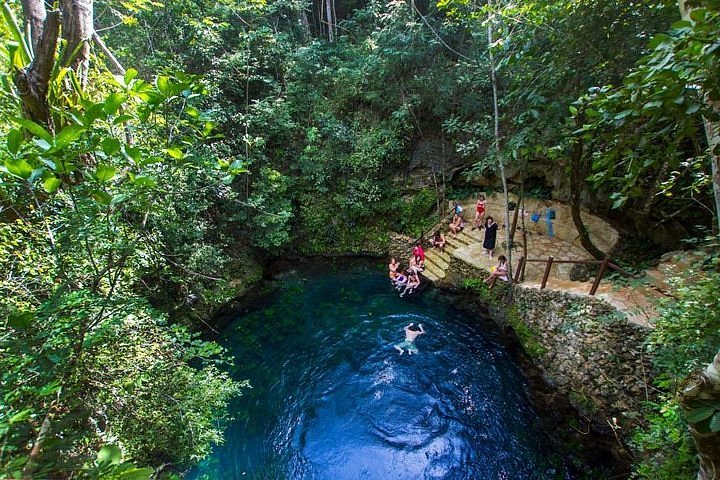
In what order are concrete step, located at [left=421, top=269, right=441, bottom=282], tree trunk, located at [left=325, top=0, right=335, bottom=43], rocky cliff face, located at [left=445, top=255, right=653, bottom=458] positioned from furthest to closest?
tree trunk, located at [left=325, top=0, right=335, bottom=43] → concrete step, located at [left=421, top=269, right=441, bottom=282] → rocky cliff face, located at [left=445, top=255, right=653, bottom=458]

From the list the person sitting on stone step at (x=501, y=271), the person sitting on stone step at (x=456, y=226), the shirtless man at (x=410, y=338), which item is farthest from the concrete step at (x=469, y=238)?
the shirtless man at (x=410, y=338)

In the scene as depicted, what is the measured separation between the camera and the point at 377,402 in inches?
237

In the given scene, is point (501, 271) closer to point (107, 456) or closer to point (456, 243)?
point (456, 243)

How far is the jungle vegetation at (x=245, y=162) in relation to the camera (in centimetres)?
174

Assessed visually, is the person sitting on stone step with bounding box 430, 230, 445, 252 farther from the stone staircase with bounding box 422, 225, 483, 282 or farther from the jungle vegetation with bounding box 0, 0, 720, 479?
the jungle vegetation with bounding box 0, 0, 720, 479

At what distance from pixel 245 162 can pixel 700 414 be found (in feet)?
12.2

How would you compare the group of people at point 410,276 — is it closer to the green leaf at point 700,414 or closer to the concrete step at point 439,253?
the concrete step at point 439,253

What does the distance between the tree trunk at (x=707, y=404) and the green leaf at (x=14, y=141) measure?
11.4ft

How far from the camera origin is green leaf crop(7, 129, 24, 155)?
129cm

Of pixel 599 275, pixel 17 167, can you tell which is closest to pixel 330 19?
pixel 599 275

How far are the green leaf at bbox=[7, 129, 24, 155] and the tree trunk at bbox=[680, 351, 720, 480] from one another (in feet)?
11.4

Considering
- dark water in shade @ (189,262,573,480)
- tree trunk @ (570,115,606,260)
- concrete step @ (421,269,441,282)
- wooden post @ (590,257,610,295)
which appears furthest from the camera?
concrete step @ (421,269,441,282)

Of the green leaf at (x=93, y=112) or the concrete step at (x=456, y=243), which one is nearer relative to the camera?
the green leaf at (x=93, y=112)

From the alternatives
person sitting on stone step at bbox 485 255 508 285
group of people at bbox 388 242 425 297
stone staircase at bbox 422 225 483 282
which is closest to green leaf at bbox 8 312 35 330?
person sitting on stone step at bbox 485 255 508 285
